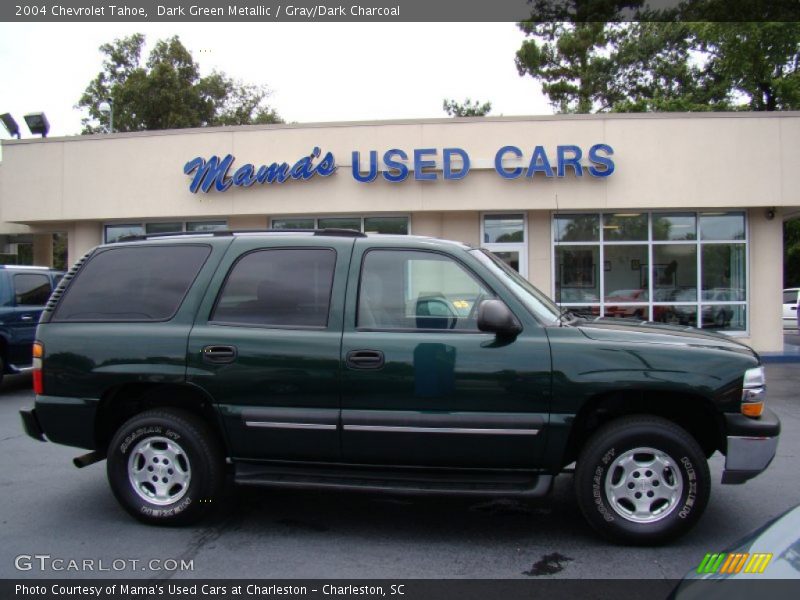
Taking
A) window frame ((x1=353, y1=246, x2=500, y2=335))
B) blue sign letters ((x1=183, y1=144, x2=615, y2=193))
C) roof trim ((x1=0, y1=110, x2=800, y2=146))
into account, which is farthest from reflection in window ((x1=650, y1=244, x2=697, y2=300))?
window frame ((x1=353, y1=246, x2=500, y2=335))

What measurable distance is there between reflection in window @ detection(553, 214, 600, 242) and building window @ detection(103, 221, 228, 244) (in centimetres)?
786

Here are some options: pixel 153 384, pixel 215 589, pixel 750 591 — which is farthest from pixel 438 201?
pixel 750 591

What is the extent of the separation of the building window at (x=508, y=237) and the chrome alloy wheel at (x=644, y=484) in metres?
10.4

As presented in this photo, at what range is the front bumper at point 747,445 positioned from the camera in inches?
150

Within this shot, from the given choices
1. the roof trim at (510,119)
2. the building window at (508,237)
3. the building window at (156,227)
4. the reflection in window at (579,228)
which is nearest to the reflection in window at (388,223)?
the building window at (508,237)

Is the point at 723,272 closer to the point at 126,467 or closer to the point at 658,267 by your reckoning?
the point at 658,267

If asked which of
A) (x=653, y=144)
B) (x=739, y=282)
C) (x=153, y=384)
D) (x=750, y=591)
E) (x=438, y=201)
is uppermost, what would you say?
(x=653, y=144)

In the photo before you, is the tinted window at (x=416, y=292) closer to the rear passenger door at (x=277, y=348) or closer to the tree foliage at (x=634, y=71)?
the rear passenger door at (x=277, y=348)

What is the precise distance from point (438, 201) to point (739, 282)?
7015mm

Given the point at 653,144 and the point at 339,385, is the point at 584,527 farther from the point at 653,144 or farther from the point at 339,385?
the point at 653,144

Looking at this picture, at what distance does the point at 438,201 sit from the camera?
1364 centimetres

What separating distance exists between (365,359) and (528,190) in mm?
10373

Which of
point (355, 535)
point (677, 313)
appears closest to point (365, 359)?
point (355, 535)

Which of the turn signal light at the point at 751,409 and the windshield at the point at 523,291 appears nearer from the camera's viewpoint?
the turn signal light at the point at 751,409
